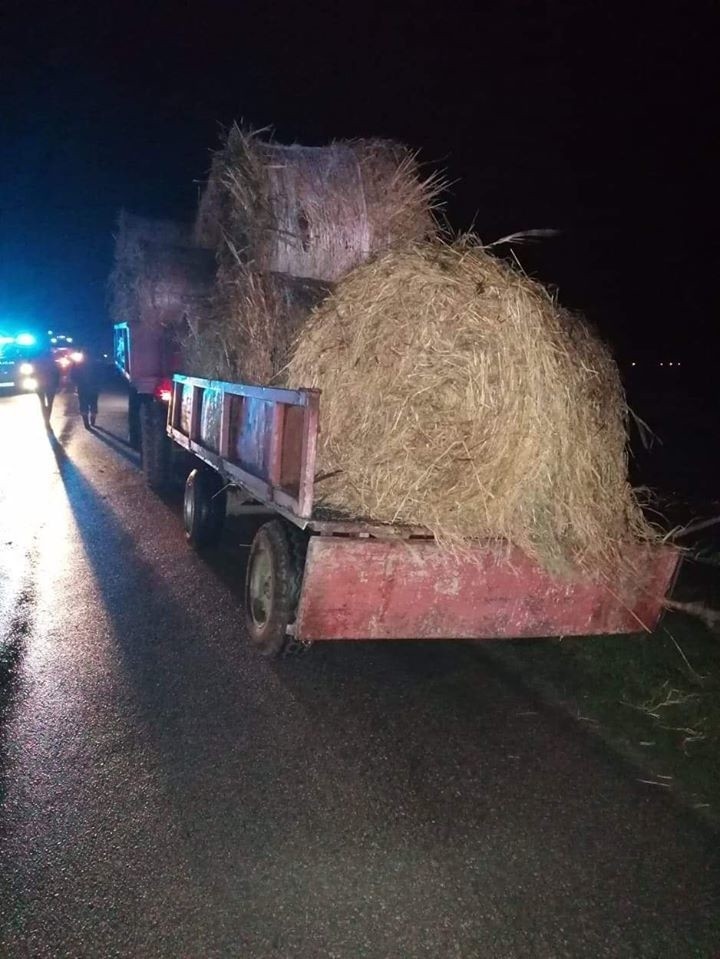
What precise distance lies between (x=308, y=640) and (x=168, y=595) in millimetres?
2236

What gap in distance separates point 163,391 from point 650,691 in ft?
23.0

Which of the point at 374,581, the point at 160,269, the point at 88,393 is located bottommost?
the point at 374,581

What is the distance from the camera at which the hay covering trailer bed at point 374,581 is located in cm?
399

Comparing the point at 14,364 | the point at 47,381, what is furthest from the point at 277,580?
the point at 14,364

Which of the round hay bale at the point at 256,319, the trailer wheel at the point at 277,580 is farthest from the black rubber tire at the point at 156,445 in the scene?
the trailer wheel at the point at 277,580

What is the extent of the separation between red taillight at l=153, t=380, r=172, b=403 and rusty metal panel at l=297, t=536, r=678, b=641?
6.00 m

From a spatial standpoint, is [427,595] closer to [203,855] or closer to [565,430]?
[565,430]

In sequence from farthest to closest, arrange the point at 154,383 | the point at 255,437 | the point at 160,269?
the point at 154,383 < the point at 160,269 < the point at 255,437

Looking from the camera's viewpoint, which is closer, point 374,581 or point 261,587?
point 374,581

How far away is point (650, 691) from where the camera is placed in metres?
4.72

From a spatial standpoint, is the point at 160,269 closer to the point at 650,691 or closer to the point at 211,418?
the point at 211,418

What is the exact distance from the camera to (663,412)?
2108cm

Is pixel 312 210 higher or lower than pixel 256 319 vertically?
higher

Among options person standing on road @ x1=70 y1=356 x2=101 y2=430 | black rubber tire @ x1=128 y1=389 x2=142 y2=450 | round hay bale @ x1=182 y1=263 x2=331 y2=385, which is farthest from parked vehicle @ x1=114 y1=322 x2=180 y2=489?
person standing on road @ x1=70 y1=356 x2=101 y2=430
